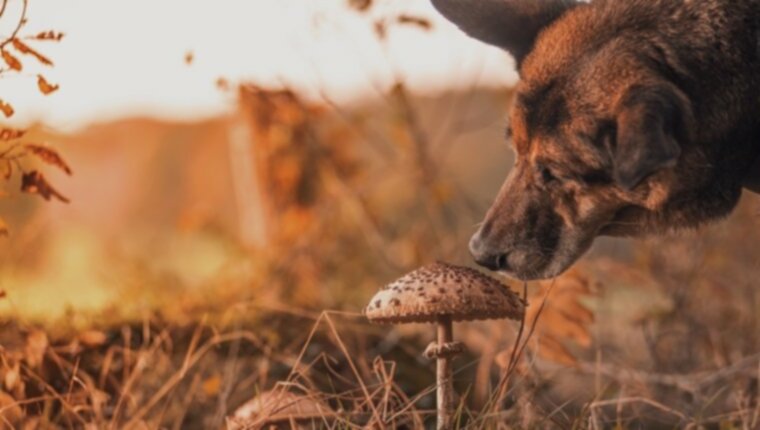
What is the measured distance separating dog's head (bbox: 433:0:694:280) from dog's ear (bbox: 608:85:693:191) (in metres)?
0.02

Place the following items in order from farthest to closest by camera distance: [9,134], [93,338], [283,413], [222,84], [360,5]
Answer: [360,5] → [222,84] → [93,338] → [283,413] → [9,134]

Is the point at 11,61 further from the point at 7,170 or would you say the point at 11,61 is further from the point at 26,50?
the point at 7,170

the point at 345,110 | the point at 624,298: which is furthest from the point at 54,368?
the point at 624,298

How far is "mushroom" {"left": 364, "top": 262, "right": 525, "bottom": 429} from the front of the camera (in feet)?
14.3

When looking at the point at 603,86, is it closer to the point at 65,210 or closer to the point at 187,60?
the point at 187,60

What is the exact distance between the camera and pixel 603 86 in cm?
500

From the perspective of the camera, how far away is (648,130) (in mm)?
4406

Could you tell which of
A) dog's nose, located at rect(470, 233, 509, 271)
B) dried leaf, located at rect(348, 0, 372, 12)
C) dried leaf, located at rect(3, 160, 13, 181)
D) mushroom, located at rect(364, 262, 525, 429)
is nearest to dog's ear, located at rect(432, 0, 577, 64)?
Answer: dog's nose, located at rect(470, 233, 509, 271)

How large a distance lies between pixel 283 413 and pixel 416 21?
11.5ft

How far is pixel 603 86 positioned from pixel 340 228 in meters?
6.24

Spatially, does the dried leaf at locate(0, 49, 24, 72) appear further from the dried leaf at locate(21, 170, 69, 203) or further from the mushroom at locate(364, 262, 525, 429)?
the mushroom at locate(364, 262, 525, 429)

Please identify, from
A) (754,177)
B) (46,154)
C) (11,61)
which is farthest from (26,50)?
(754,177)

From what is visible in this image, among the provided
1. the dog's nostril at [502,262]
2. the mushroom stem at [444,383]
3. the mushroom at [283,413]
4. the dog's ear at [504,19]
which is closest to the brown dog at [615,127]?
the dog's nostril at [502,262]

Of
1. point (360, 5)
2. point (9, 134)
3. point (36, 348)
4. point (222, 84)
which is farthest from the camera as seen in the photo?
point (360, 5)
